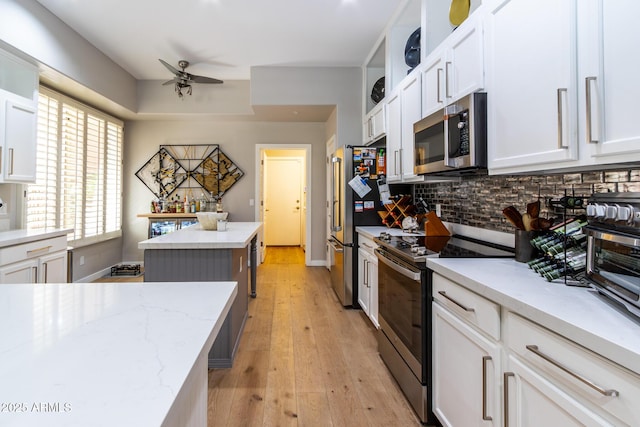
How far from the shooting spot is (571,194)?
1482 millimetres

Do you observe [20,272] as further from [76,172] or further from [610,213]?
[610,213]

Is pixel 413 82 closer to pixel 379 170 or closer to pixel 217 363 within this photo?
pixel 379 170

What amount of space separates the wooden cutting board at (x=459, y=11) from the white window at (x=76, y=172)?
3.87 m

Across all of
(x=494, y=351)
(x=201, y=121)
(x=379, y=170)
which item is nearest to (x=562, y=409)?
(x=494, y=351)

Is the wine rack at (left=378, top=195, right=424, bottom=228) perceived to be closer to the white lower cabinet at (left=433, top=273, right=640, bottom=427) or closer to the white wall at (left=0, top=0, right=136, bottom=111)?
the white lower cabinet at (left=433, top=273, right=640, bottom=427)

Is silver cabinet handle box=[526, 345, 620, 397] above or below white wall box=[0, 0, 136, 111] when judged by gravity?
below

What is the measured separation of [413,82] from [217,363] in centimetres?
251

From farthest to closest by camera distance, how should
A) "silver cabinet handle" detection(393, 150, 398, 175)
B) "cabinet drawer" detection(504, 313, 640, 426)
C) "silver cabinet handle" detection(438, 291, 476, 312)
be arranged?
"silver cabinet handle" detection(393, 150, 398, 175) < "silver cabinet handle" detection(438, 291, 476, 312) < "cabinet drawer" detection(504, 313, 640, 426)

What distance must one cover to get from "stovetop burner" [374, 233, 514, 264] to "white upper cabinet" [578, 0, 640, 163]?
741 millimetres

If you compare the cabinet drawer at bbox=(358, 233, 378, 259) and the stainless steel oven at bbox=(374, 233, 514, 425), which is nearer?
the stainless steel oven at bbox=(374, 233, 514, 425)

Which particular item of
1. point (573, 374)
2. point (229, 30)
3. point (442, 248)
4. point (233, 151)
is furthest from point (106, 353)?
point (233, 151)

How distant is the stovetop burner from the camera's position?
165cm

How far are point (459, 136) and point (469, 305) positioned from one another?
0.91m

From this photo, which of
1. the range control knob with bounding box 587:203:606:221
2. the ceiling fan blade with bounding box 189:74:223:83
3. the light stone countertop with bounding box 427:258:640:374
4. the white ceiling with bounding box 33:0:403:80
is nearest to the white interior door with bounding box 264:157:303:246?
the white ceiling with bounding box 33:0:403:80
